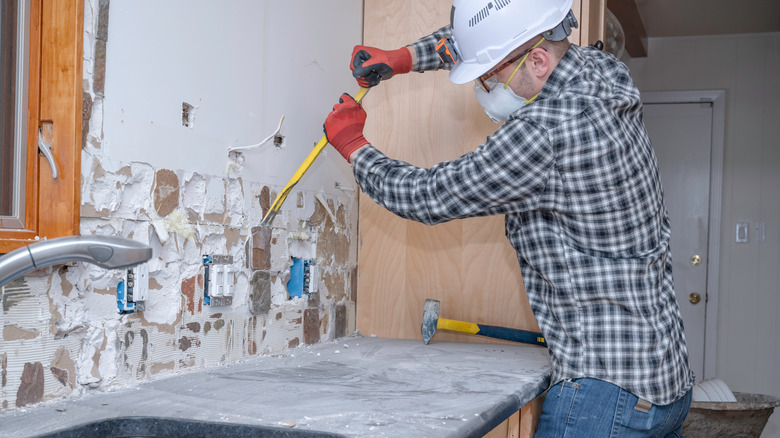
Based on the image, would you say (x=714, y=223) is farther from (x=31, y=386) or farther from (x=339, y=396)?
(x=31, y=386)

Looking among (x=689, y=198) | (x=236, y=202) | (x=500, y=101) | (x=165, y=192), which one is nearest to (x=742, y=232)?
(x=689, y=198)

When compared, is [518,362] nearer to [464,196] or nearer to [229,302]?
[464,196]

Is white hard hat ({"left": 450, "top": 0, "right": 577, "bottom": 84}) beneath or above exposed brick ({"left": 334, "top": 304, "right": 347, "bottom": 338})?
above

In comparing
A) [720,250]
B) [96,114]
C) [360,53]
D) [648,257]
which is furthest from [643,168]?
[720,250]

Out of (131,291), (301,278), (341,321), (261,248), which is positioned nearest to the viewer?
(131,291)

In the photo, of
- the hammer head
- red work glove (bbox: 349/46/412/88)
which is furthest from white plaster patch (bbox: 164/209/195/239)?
the hammer head

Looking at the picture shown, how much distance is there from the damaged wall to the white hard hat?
56cm

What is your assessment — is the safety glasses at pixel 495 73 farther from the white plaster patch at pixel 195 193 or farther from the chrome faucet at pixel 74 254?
the chrome faucet at pixel 74 254

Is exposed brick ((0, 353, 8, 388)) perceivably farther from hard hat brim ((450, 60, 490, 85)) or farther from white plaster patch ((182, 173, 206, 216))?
hard hat brim ((450, 60, 490, 85))

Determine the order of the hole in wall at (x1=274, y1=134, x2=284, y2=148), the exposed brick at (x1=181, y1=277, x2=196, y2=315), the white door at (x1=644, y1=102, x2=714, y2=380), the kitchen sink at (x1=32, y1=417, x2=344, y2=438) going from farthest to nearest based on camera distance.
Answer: the white door at (x1=644, y1=102, x2=714, y2=380), the hole in wall at (x1=274, y1=134, x2=284, y2=148), the exposed brick at (x1=181, y1=277, x2=196, y2=315), the kitchen sink at (x1=32, y1=417, x2=344, y2=438)

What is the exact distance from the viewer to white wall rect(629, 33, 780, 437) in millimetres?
3873

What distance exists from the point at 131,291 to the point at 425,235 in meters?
1.11

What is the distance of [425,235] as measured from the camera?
2.27m

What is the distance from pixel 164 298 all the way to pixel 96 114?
0.41 m
